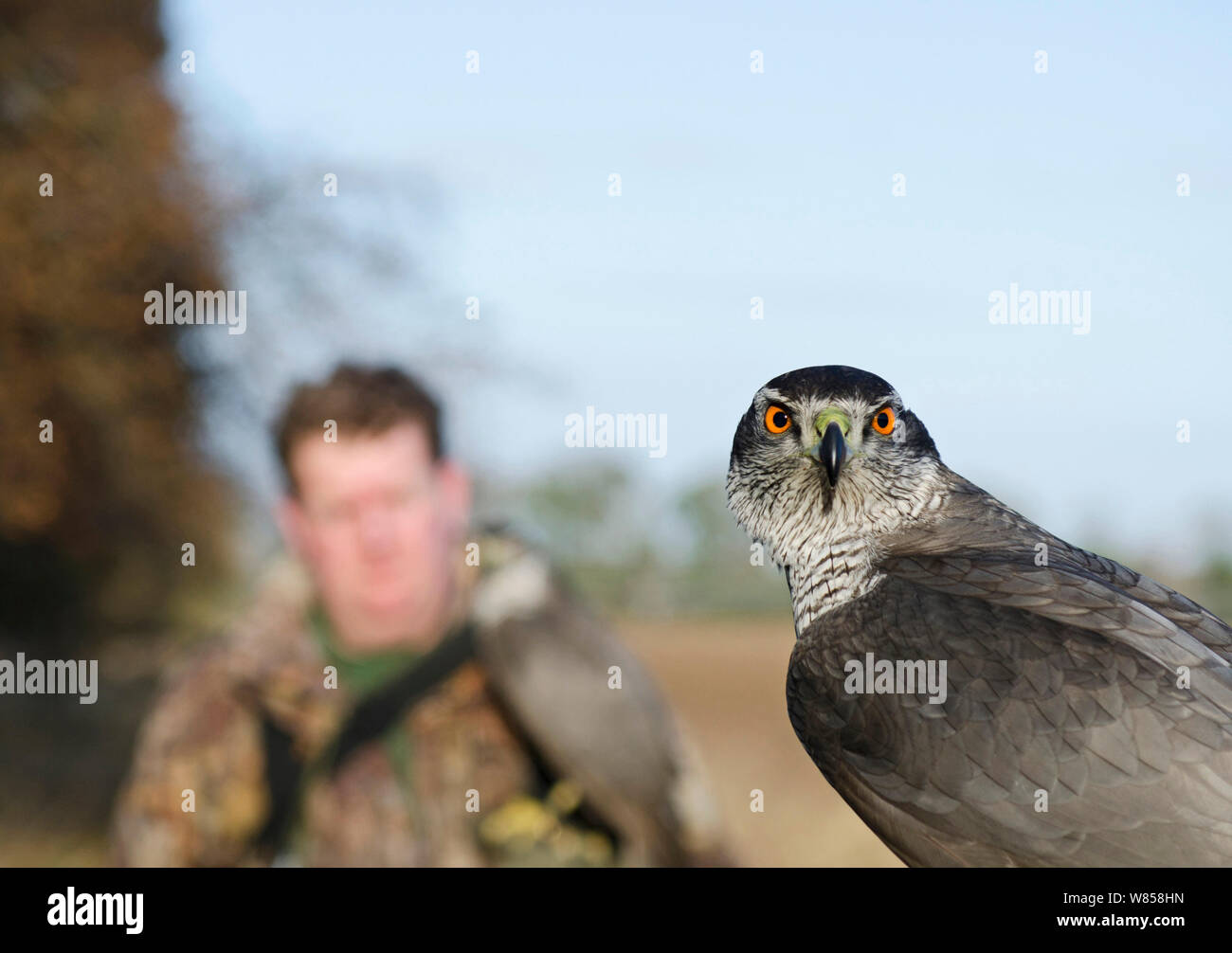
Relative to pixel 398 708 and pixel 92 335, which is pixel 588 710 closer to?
pixel 398 708

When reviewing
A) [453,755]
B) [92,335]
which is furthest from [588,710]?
[92,335]

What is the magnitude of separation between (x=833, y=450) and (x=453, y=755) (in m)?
7.25

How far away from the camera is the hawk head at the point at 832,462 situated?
9.91 ft

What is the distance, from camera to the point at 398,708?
978cm

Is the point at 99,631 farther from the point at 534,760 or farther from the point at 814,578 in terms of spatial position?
the point at 814,578

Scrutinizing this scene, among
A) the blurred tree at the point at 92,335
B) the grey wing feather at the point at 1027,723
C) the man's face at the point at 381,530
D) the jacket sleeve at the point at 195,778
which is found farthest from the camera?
the blurred tree at the point at 92,335

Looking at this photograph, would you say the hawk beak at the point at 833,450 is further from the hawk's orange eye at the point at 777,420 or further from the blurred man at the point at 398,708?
the blurred man at the point at 398,708

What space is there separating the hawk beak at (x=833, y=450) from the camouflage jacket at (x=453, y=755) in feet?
18.0

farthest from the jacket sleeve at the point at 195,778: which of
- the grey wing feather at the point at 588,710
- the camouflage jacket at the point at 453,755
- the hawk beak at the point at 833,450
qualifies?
the hawk beak at the point at 833,450

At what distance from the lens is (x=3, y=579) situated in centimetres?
1280

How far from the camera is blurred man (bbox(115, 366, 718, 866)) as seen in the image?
27.5 ft

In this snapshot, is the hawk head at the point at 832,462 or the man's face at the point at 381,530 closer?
the hawk head at the point at 832,462

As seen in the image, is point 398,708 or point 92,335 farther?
point 92,335

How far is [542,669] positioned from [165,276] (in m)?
8.25
